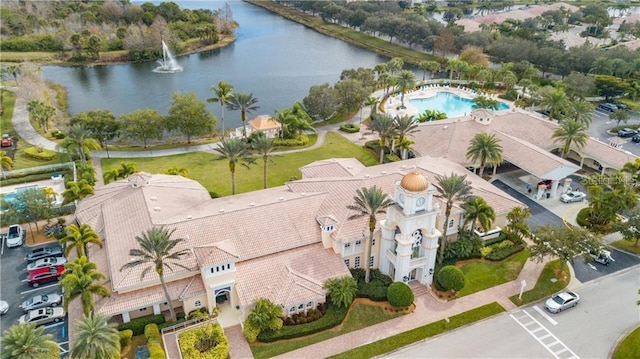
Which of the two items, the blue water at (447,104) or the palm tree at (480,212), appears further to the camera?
the blue water at (447,104)

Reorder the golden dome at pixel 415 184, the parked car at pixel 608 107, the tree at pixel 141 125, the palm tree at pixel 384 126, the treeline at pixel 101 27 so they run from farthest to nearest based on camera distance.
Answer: the treeline at pixel 101 27 < the parked car at pixel 608 107 < the tree at pixel 141 125 < the palm tree at pixel 384 126 < the golden dome at pixel 415 184

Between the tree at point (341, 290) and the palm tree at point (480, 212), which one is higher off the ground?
the palm tree at point (480, 212)

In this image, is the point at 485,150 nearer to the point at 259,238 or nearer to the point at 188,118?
the point at 259,238

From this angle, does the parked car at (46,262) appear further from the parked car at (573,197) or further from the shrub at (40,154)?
the parked car at (573,197)

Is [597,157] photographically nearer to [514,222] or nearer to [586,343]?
[514,222]

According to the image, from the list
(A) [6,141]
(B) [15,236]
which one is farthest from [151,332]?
(A) [6,141]

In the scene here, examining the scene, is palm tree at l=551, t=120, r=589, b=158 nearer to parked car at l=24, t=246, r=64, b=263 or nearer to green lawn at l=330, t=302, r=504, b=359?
green lawn at l=330, t=302, r=504, b=359

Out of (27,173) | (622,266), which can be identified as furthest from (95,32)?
(622,266)

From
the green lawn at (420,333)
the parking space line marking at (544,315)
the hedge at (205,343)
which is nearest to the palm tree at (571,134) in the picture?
the parking space line marking at (544,315)
